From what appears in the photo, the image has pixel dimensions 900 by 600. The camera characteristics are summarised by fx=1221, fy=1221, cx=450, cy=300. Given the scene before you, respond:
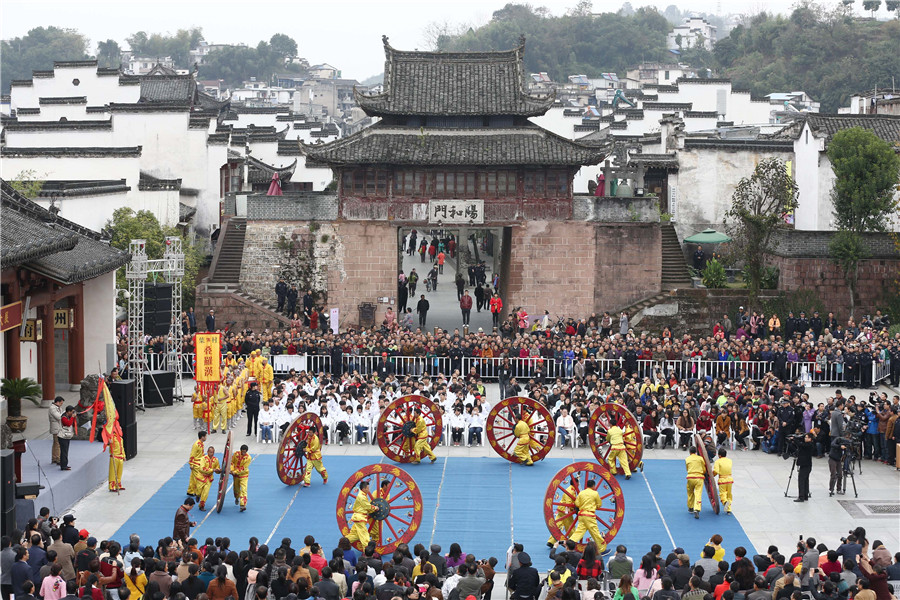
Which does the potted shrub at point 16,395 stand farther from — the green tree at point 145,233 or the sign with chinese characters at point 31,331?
the green tree at point 145,233

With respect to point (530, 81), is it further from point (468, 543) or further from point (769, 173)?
point (468, 543)

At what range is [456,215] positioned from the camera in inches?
1695

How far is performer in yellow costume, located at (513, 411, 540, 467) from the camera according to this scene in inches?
1070

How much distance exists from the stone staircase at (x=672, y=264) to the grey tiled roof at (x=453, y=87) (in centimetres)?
716

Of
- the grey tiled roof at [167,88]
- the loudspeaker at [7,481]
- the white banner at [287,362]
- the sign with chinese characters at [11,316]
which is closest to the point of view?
the loudspeaker at [7,481]

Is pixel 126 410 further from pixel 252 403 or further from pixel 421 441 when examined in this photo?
pixel 421 441

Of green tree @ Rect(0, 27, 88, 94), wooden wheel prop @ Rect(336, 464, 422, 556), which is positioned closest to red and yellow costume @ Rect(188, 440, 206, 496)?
wooden wheel prop @ Rect(336, 464, 422, 556)

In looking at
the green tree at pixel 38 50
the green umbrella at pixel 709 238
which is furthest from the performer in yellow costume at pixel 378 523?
the green tree at pixel 38 50

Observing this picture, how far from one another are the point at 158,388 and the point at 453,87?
663 inches

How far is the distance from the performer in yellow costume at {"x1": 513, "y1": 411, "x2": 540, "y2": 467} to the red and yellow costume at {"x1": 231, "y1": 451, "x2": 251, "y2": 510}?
Result: 20.8ft

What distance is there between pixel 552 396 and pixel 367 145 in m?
15.6

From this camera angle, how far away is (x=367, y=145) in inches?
1695

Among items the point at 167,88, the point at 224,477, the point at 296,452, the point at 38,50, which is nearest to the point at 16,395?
the point at 224,477

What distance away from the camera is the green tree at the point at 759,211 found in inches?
1697
